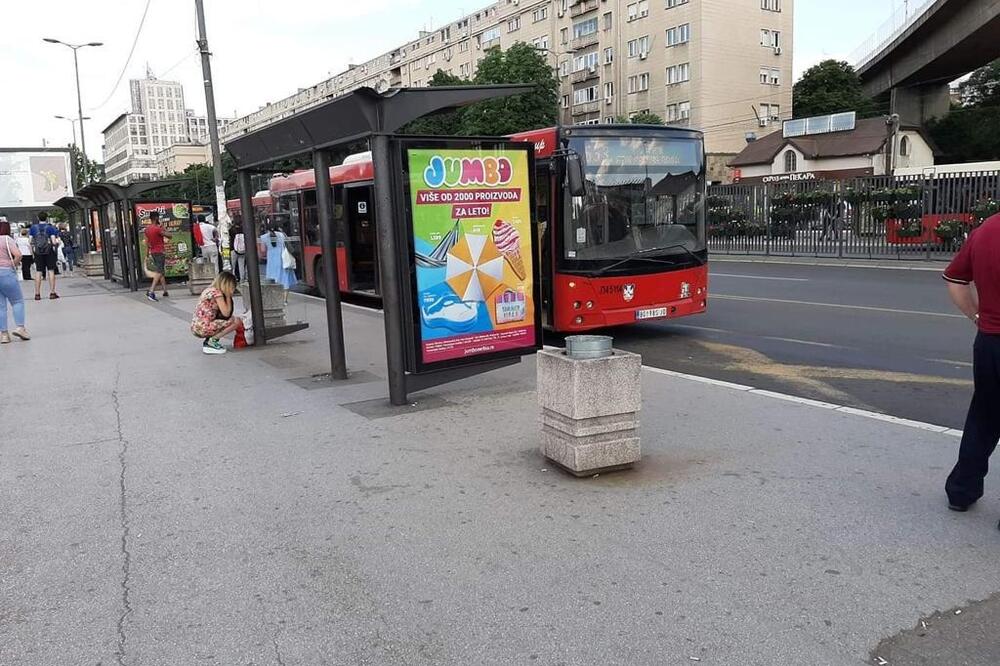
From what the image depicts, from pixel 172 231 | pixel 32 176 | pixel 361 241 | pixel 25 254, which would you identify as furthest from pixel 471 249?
pixel 32 176

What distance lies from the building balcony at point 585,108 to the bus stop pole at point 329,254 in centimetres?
6347

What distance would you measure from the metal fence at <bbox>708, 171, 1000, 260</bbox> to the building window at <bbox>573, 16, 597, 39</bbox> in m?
44.1

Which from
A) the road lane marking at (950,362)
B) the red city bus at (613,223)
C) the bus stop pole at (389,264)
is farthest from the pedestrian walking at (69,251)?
the road lane marking at (950,362)

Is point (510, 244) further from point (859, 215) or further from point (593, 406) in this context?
point (859, 215)

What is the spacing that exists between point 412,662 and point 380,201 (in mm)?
4445

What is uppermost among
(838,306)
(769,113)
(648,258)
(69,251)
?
(769,113)

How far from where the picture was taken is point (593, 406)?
5.11m

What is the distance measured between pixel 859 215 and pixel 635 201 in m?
16.7

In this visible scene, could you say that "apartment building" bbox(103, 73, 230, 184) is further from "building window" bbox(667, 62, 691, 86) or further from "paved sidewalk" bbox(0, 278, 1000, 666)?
"paved sidewalk" bbox(0, 278, 1000, 666)

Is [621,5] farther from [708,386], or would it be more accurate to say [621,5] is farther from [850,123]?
[708,386]

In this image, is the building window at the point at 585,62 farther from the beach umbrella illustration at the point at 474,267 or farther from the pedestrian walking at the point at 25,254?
the beach umbrella illustration at the point at 474,267

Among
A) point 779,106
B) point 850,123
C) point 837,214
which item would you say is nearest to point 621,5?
point 779,106

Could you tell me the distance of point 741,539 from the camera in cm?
416

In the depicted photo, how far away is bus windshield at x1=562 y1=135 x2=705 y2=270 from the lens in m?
10.1
